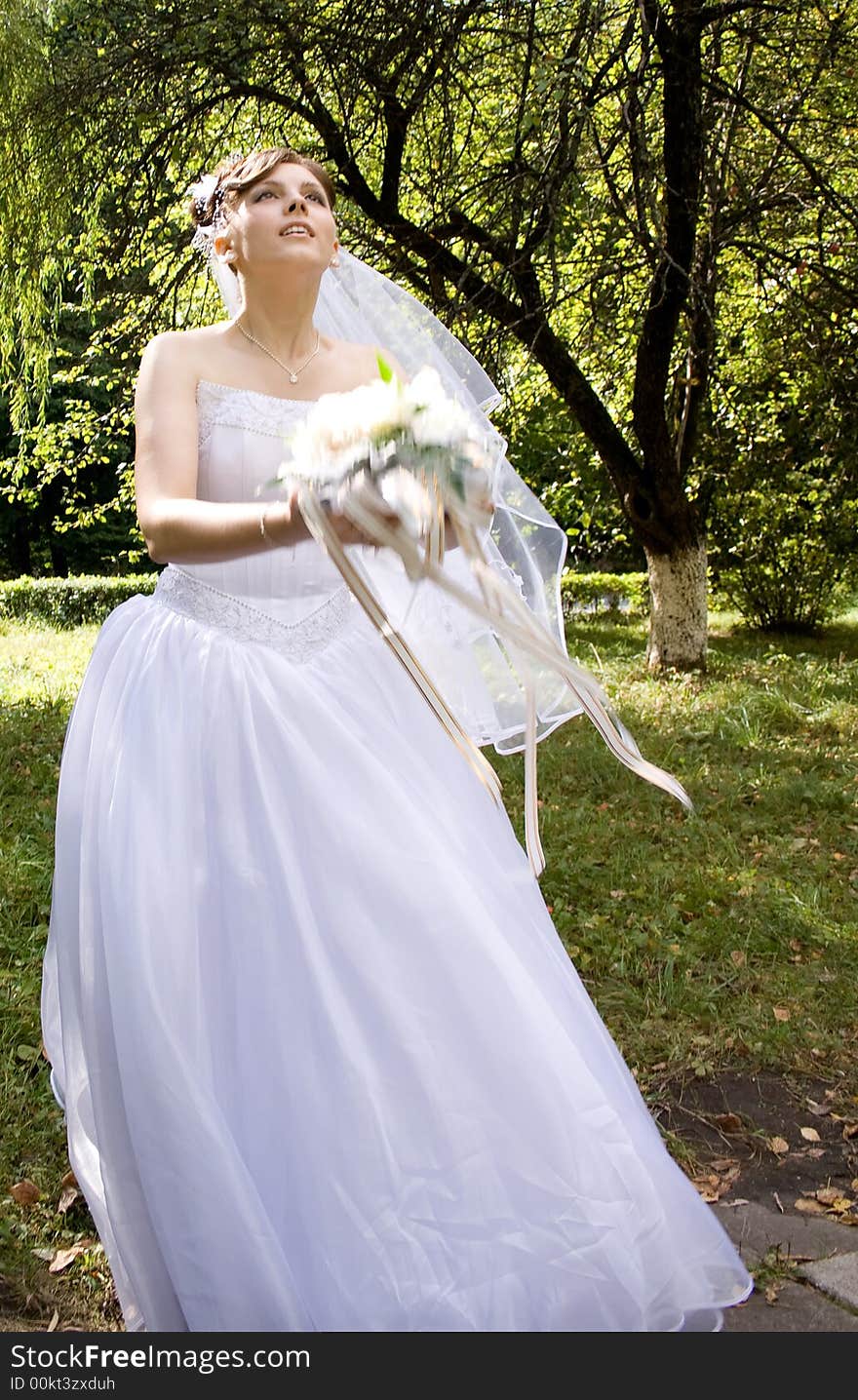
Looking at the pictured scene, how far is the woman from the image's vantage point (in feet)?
7.89

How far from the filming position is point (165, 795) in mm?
2637

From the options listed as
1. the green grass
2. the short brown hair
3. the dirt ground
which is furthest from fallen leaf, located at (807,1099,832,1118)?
the short brown hair

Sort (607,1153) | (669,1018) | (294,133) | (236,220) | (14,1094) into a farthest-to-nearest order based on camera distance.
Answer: (294,133) < (669,1018) < (14,1094) < (236,220) < (607,1153)

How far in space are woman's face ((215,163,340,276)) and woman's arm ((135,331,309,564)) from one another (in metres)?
0.26

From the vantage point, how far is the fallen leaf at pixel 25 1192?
11.5 feet

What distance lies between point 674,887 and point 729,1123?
2112 millimetres

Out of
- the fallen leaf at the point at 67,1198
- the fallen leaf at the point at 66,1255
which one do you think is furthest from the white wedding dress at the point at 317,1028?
the fallen leaf at the point at 67,1198

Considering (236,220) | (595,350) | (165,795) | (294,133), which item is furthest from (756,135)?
(165,795)

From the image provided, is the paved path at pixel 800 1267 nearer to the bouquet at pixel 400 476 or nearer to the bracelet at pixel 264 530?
the bouquet at pixel 400 476

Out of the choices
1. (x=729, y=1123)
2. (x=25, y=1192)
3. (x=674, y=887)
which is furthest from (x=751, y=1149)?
(x=674, y=887)

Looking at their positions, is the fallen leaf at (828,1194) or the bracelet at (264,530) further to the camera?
the fallen leaf at (828,1194)

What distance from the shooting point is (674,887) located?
6.12 m

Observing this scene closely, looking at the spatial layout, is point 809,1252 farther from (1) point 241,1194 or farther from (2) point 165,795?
(2) point 165,795

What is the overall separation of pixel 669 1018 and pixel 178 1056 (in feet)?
9.17
